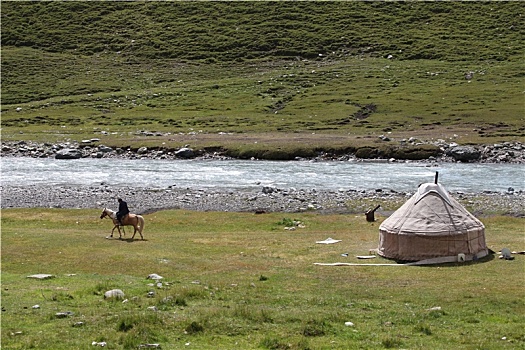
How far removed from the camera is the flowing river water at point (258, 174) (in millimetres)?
61062

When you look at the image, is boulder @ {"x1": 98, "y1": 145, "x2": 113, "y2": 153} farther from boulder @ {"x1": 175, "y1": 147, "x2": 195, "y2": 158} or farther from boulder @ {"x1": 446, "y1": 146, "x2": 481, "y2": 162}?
boulder @ {"x1": 446, "y1": 146, "x2": 481, "y2": 162}

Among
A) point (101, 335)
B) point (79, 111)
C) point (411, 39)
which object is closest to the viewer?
point (101, 335)

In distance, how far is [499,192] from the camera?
182ft

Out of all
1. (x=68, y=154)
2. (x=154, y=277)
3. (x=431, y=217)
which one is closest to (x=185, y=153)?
(x=68, y=154)

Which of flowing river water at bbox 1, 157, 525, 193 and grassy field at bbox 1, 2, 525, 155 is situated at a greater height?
grassy field at bbox 1, 2, 525, 155

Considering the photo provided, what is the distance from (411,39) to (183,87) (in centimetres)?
5358

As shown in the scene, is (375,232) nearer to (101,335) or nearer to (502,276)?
(502,276)

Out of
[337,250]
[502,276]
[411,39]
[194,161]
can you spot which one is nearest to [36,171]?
[194,161]

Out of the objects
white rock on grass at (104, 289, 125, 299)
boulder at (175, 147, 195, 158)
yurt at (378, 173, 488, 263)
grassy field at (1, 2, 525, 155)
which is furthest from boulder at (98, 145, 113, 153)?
white rock on grass at (104, 289, 125, 299)

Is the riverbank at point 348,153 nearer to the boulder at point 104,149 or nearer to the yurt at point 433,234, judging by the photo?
the boulder at point 104,149

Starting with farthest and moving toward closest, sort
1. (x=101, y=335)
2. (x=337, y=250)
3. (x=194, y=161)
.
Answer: (x=194, y=161) → (x=337, y=250) → (x=101, y=335)

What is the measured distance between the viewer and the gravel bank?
48.2 meters

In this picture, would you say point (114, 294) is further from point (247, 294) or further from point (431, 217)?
point (431, 217)

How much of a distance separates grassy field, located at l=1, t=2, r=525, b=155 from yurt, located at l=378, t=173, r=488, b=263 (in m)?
51.6
